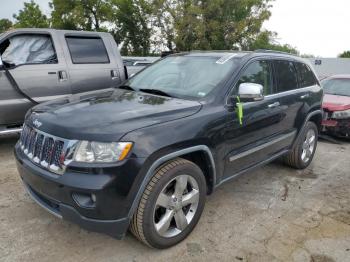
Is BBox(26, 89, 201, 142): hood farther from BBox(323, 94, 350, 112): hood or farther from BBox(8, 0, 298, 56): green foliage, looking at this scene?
BBox(8, 0, 298, 56): green foliage

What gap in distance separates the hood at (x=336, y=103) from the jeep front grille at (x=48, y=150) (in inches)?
229

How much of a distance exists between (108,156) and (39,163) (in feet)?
2.19

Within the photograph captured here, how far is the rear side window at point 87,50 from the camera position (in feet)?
19.4

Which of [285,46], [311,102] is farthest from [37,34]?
[285,46]

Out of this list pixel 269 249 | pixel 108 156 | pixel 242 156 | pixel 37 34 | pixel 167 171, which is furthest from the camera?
pixel 37 34

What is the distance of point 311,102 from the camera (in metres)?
4.96

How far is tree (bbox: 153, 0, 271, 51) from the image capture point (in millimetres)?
28062

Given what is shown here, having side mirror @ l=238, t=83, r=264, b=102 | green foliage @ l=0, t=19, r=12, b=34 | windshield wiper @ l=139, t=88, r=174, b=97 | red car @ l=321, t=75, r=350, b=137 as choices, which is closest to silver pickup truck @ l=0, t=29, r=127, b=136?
windshield wiper @ l=139, t=88, r=174, b=97

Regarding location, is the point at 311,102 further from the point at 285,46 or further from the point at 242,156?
the point at 285,46

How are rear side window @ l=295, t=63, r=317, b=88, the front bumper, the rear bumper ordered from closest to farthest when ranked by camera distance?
Answer: 1. the front bumper
2. rear side window @ l=295, t=63, r=317, b=88
3. the rear bumper

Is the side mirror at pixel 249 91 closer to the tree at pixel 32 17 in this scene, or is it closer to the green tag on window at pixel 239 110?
the green tag on window at pixel 239 110

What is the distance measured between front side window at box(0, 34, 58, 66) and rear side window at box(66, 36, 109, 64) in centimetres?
34

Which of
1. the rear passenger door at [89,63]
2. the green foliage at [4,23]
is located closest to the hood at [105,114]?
the rear passenger door at [89,63]

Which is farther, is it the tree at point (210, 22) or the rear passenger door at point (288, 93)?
the tree at point (210, 22)
